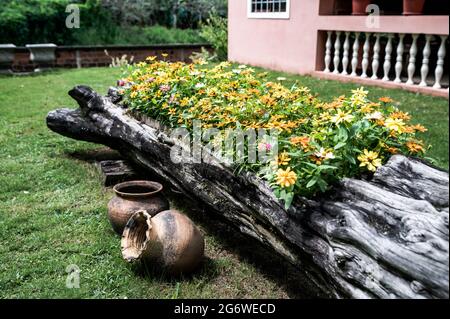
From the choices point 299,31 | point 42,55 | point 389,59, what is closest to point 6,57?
point 42,55

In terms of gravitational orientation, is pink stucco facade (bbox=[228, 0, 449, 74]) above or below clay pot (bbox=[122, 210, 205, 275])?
above

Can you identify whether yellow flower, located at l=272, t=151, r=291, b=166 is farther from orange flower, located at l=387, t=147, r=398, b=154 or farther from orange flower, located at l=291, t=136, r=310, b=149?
orange flower, located at l=387, t=147, r=398, b=154

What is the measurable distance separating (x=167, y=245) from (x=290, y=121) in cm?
116

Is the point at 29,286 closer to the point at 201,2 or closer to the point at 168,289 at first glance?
the point at 168,289

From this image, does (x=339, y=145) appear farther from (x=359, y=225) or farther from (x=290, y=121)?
(x=290, y=121)

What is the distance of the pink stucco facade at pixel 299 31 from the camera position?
26.1 feet

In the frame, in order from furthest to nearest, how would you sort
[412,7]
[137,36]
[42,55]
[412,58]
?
[137,36] → [42,55] → [412,7] → [412,58]

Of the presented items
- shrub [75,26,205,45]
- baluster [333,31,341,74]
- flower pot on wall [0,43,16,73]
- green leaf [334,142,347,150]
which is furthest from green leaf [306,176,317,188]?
shrub [75,26,205,45]

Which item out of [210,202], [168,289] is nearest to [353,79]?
[210,202]

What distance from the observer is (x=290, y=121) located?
344cm

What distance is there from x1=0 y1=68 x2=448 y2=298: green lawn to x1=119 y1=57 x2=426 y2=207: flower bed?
372 millimetres

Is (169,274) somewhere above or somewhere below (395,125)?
below

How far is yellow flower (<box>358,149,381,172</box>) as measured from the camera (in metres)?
2.78

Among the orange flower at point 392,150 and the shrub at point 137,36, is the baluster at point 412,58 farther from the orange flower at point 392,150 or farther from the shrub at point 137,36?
the shrub at point 137,36
